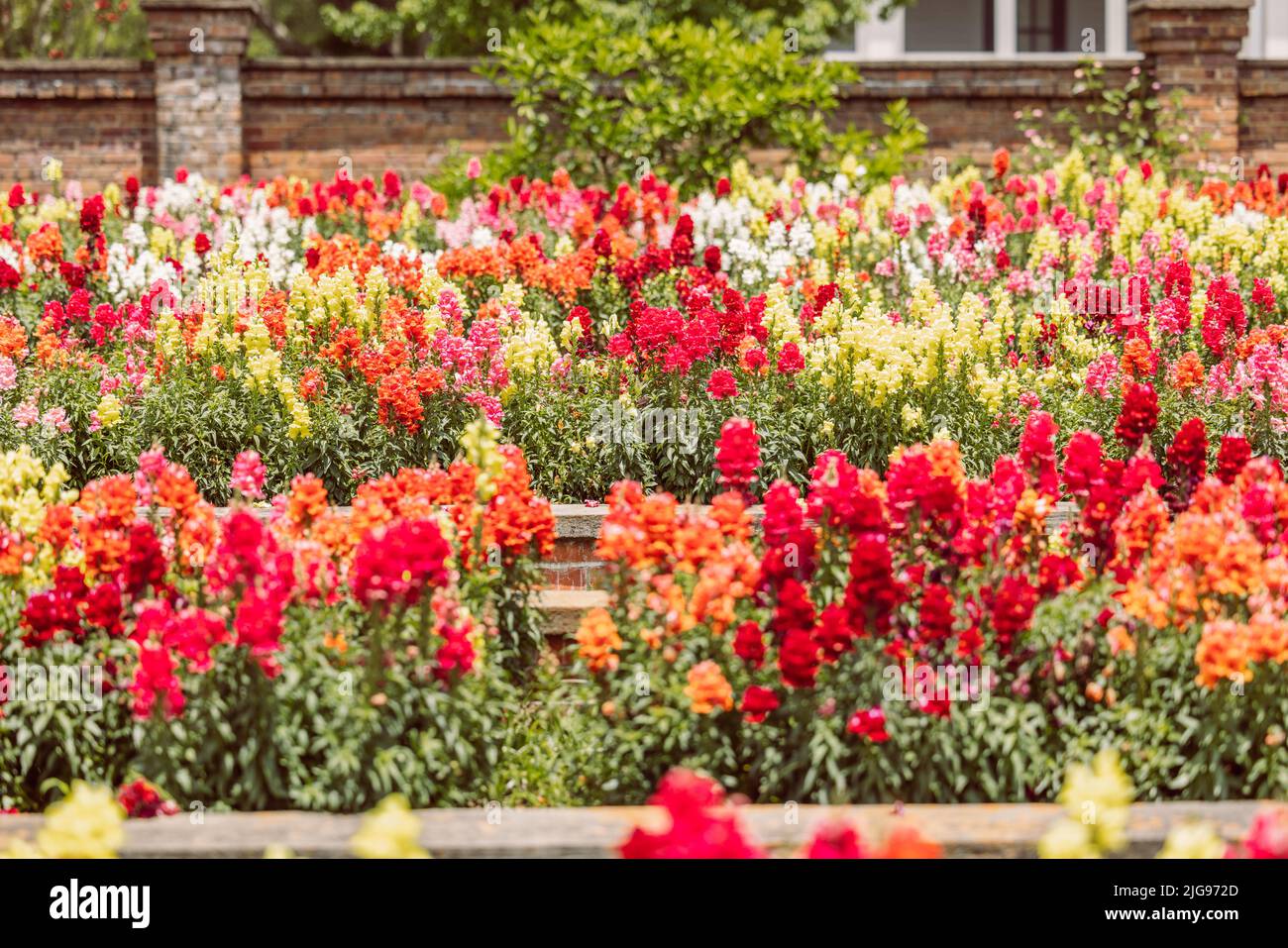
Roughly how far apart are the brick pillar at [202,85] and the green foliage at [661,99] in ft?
7.80

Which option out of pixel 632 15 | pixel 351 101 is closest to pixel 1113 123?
pixel 632 15

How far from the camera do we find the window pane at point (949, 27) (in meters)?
23.2

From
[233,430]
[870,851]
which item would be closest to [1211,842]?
[870,851]

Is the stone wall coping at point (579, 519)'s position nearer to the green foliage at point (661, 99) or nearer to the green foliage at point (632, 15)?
the green foliage at point (661, 99)

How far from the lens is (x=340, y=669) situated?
453cm

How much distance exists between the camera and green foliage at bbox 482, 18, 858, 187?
42.8ft

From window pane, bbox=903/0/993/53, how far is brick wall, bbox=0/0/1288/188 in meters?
8.50

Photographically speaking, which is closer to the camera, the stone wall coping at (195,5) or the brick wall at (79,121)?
the stone wall coping at (195,5)

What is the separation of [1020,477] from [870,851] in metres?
1.99

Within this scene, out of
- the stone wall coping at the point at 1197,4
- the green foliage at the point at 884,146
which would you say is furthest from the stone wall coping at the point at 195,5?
the stone wall coping at the point at 1197,4

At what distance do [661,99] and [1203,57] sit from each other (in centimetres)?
498

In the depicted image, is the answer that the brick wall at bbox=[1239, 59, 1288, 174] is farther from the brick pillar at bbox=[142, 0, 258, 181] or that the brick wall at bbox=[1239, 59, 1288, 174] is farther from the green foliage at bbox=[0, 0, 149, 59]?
the green foliage at bbox=[0, 0, 149, 59]

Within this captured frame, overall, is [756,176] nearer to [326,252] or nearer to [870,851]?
[326,252]

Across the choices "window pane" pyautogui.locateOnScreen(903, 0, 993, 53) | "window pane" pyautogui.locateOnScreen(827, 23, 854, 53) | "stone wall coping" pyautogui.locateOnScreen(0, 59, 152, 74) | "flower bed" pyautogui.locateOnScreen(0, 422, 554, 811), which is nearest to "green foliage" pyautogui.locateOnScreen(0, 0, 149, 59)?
"stone wall coping" pyautogui.locateOnScreen(0, 59, 152, 74)
